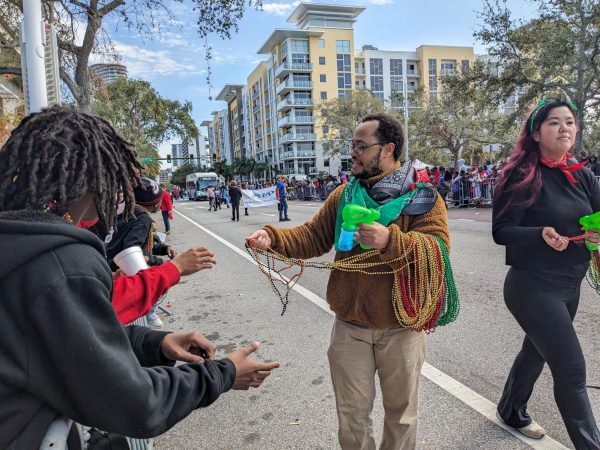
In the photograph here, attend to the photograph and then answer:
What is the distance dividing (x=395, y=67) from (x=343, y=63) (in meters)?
10.9

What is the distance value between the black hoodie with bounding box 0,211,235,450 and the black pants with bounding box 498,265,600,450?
205cm

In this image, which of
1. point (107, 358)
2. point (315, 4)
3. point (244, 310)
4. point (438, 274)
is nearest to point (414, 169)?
point (438, 274)

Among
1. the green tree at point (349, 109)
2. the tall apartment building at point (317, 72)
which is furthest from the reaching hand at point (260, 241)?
the tall apartment building at point (317, 72)

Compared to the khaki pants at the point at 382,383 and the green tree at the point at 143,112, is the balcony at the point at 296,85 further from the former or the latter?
the khaki pants at the point at 382,383

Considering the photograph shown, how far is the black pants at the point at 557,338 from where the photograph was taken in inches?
93.6

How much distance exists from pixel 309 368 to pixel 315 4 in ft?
284

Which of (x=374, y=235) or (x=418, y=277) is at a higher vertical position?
(x=374, y=235)

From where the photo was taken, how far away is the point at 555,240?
2.40 meters

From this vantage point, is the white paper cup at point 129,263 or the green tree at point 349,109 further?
the green tree at point 349,109

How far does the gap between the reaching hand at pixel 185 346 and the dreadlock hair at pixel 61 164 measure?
0.54 m

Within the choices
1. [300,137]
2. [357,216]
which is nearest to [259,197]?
[357,216]

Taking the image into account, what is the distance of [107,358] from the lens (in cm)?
113

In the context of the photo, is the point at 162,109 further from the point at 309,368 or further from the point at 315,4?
the point at 315,4

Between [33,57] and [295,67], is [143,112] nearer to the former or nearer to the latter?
[33,57]
